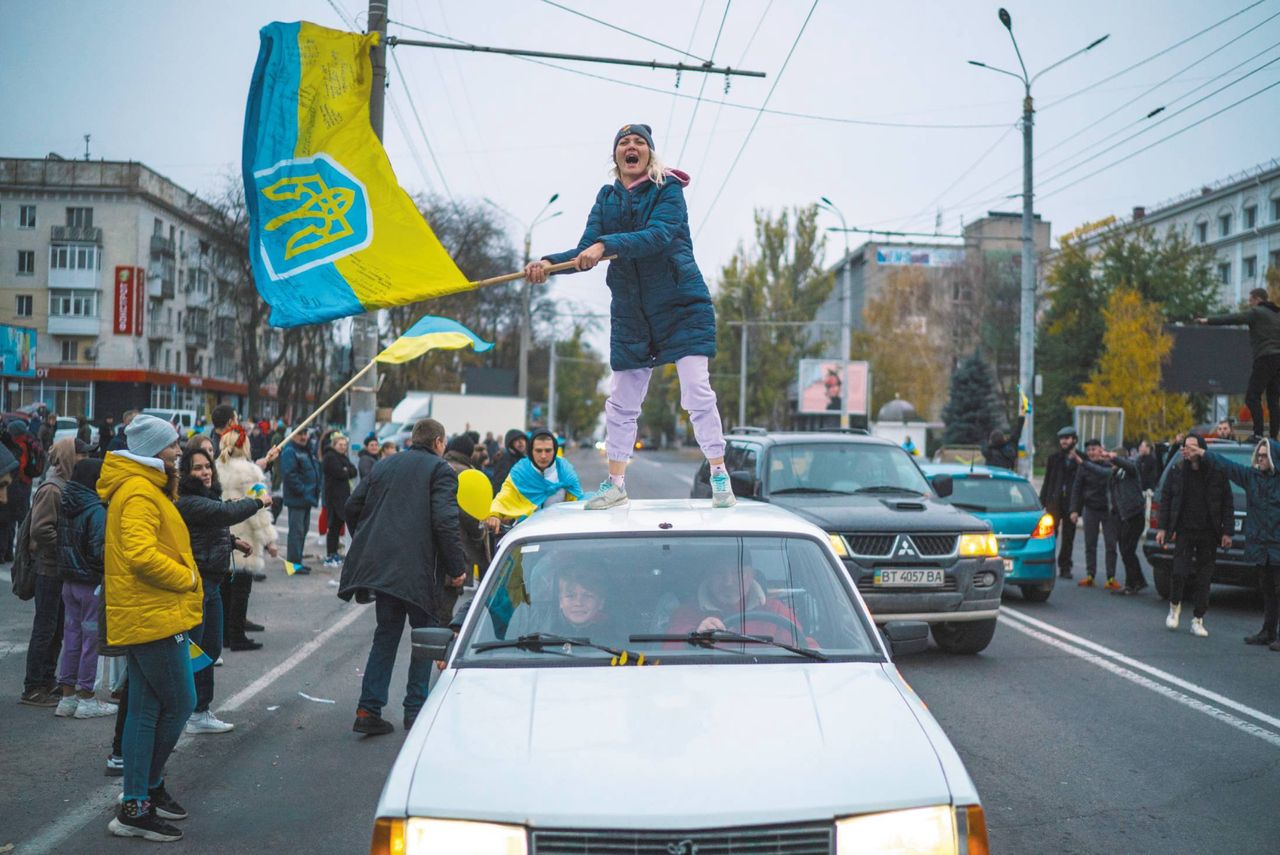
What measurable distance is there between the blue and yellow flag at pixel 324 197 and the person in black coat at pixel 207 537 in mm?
1225

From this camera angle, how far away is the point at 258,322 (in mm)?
48094

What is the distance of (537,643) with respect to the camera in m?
4.01

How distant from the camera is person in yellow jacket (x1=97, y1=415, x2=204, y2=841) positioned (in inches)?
206

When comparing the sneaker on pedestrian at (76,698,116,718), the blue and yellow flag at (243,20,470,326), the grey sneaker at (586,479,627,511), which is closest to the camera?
the grey sneaker at (586,479,627,511)

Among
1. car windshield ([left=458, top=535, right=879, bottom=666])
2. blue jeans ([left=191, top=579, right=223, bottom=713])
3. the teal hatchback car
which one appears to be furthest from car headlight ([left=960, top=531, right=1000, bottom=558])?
blue jeans ([left=191, top=579, right=223, bottom=713])

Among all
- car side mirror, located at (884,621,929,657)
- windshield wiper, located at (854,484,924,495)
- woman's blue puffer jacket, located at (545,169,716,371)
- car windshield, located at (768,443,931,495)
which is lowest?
car side mirror, located at (884,621,929,657)

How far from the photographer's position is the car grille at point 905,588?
9211 mm

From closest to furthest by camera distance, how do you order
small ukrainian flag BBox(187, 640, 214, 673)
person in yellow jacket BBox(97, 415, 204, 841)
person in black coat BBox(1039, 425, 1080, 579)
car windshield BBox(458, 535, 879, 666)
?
car windshield BBox(458, 535, 879, 666) → person in yellow jacket BBox(97, 415, 204, 841) → small ukrainian flag BBox(187, 640, 214, 673) → person in black coat BBox(1039, 425, 1080, 579)

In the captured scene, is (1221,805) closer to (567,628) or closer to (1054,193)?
(567,628)

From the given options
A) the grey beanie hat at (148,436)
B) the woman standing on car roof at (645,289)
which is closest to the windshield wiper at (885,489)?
the woman standing on car roof at (645,289)

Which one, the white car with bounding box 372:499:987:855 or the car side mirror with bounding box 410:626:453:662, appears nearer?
the white car with bounding box 372:499:987:855

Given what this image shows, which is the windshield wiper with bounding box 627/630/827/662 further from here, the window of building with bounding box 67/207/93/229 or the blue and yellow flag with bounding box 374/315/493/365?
the window of building with bounding box 67/207/93/229

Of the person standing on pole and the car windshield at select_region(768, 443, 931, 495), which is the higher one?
the person standing on pole

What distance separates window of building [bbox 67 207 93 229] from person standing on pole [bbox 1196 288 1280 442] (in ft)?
164
